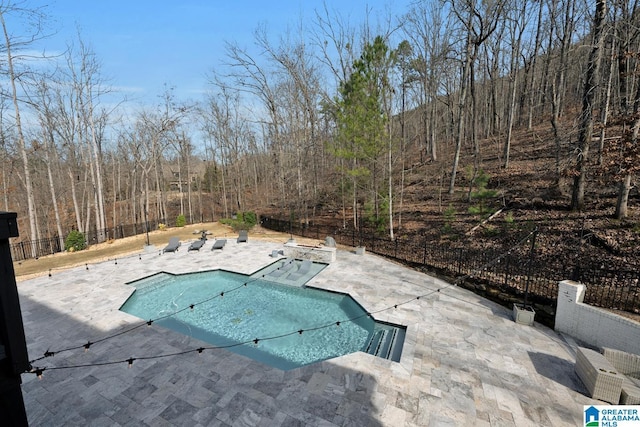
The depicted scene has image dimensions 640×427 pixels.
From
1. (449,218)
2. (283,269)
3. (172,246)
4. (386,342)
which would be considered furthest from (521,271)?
(172,246)

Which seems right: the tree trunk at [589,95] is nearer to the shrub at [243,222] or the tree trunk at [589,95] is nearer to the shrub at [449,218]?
the shrub at [449,218]

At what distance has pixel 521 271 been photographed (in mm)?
8938

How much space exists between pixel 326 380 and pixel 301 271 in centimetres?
647

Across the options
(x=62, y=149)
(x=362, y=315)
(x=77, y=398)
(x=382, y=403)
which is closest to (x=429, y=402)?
(x=382, y=403)

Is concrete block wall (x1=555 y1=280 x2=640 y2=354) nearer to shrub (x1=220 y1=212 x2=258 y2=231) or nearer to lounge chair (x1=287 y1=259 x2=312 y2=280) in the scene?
lounge chair (x1=287 y1=259 x2=312 y2=280)

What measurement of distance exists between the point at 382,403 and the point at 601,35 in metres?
13.5

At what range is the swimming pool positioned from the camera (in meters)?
6.80

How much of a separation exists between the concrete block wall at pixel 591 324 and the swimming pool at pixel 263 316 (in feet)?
13.7

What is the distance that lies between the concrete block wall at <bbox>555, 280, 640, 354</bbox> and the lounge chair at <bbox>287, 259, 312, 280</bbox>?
8114 mm

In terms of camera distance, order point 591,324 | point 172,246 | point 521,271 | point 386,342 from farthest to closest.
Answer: point 172,246 → point 521,271 → point 386,342 → point 591,324

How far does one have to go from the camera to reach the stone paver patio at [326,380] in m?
4.47

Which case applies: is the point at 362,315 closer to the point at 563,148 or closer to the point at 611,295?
the point at 611,295

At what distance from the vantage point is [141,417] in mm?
4465

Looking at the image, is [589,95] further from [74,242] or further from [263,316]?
[74,242]
